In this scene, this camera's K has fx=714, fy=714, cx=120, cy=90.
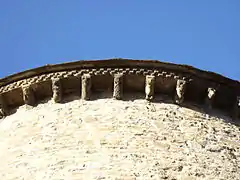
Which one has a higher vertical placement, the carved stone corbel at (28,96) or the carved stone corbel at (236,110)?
the carved stone corbel at (28,96)

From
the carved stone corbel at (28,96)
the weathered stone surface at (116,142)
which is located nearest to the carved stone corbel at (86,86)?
the weathered stone surface at (116,142)

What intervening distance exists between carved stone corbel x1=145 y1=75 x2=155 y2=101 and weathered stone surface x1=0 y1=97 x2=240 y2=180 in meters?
0.13

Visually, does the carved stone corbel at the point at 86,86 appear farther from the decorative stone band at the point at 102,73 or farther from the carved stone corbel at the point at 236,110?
the carved stone corbel at the point at 236,110

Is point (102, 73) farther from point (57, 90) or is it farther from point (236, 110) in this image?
point (236, 110)

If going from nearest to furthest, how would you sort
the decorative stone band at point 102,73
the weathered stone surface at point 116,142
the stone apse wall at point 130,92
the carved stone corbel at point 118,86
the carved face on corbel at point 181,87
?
the weathered stone surface at point 116,142 < the stone apse wall at point 130,92 < the carved stone corbel at point 118,86 < the carved face on corbel at point 181,87 < the decorative stone band at point 102,73

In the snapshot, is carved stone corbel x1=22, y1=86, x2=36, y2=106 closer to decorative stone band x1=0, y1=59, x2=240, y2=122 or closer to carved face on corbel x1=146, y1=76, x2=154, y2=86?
decorative stone band x1=0, y1=59, x2=240, y2=122

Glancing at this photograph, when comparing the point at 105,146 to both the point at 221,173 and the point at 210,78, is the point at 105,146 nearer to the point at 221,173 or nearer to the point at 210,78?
the point at 221,173

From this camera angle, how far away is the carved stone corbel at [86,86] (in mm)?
10055

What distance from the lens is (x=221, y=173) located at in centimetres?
869

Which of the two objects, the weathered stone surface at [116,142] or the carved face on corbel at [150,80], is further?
the carved face on corbel at [150,80]

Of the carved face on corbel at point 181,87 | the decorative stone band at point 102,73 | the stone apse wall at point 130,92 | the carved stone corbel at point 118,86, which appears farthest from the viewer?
the decorative stone band at point 102,73

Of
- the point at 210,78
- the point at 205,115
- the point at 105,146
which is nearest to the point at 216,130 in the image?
the point at 205,115

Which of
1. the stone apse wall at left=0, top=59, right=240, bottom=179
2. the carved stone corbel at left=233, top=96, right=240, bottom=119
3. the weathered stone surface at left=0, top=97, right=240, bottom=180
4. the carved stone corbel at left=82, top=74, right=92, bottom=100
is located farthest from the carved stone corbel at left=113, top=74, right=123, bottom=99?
the carved stone corbel at left=233, top=96, right=240, bottom=119

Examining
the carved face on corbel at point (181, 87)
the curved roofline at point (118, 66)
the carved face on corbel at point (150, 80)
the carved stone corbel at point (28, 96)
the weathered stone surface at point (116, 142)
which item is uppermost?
the curved roofline at point (118, 66)
